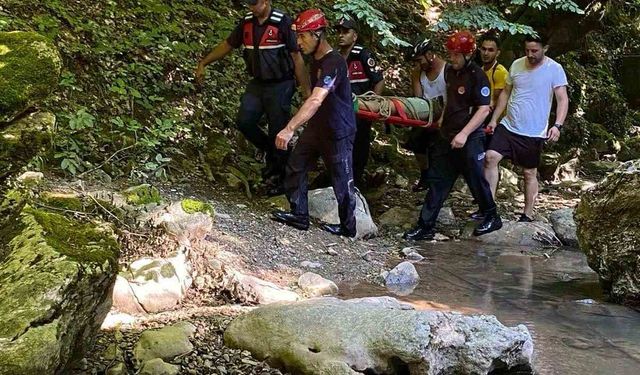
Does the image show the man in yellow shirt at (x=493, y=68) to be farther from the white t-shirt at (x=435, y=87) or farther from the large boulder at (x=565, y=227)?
the large boulder at (x=565, y=227)

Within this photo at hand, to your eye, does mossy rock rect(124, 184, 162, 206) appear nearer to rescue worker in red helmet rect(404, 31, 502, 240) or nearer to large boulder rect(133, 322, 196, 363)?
large boulder rect(133, 322, 196, 363)

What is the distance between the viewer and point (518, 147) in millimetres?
7504

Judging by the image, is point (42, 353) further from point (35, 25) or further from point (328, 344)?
point (35, 25)

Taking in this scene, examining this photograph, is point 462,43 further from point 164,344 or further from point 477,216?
point 164,344

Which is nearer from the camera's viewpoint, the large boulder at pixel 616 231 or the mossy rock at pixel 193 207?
the mossy rock at pixel 193 207

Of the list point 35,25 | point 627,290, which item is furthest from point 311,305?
point 35,25

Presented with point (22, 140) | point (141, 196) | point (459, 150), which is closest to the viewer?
point (22, 140)

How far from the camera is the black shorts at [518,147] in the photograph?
24.6 ft

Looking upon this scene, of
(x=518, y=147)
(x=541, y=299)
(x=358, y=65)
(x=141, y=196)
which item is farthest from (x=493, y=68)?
(x=141, y=196)

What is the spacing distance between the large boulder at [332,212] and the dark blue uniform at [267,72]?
1.94ft

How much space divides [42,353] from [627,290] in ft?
14.1

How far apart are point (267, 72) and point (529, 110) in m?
2.75

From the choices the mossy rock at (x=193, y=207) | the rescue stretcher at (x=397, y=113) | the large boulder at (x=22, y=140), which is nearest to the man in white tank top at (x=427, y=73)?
the rescue stretcher at (x=397, y=113)

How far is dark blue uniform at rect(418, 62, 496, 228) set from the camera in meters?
6.96
